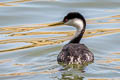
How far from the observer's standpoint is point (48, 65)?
1265 cm

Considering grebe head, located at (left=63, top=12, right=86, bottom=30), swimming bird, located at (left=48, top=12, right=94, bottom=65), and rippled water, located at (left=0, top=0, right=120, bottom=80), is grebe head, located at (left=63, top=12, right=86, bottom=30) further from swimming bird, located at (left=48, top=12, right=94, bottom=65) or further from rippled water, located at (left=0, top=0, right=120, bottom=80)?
rippled water, located at (left=0, top=0, right=120, bottom=80)

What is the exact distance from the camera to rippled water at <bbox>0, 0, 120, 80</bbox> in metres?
12.0

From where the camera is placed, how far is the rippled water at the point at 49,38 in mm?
12039

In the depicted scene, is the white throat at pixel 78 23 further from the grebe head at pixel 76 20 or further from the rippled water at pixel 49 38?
the rippled water at pixel 49 38

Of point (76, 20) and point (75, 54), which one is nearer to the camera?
point (75, 54)

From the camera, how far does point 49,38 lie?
52.5 feet

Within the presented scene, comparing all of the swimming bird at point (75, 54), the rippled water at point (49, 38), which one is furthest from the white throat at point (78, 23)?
the rippled water at point (49, 38)

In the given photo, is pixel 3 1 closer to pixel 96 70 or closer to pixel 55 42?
pixel 55 42

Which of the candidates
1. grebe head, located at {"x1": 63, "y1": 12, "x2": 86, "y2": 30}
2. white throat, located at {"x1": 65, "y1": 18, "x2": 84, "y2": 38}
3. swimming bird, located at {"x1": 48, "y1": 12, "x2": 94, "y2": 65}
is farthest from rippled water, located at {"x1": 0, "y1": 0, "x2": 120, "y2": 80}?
grebe head, located at {"x1": 63, "y1": 12, "x2": 86, "y2": 30}

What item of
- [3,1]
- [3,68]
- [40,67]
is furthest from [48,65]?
[3,1]

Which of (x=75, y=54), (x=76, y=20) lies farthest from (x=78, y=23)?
(x=75, y=54)

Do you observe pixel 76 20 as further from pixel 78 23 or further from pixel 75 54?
pixel 75 54

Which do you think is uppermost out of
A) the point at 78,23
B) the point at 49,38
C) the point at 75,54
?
the point at 78,23

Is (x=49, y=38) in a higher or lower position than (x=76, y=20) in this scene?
lower
